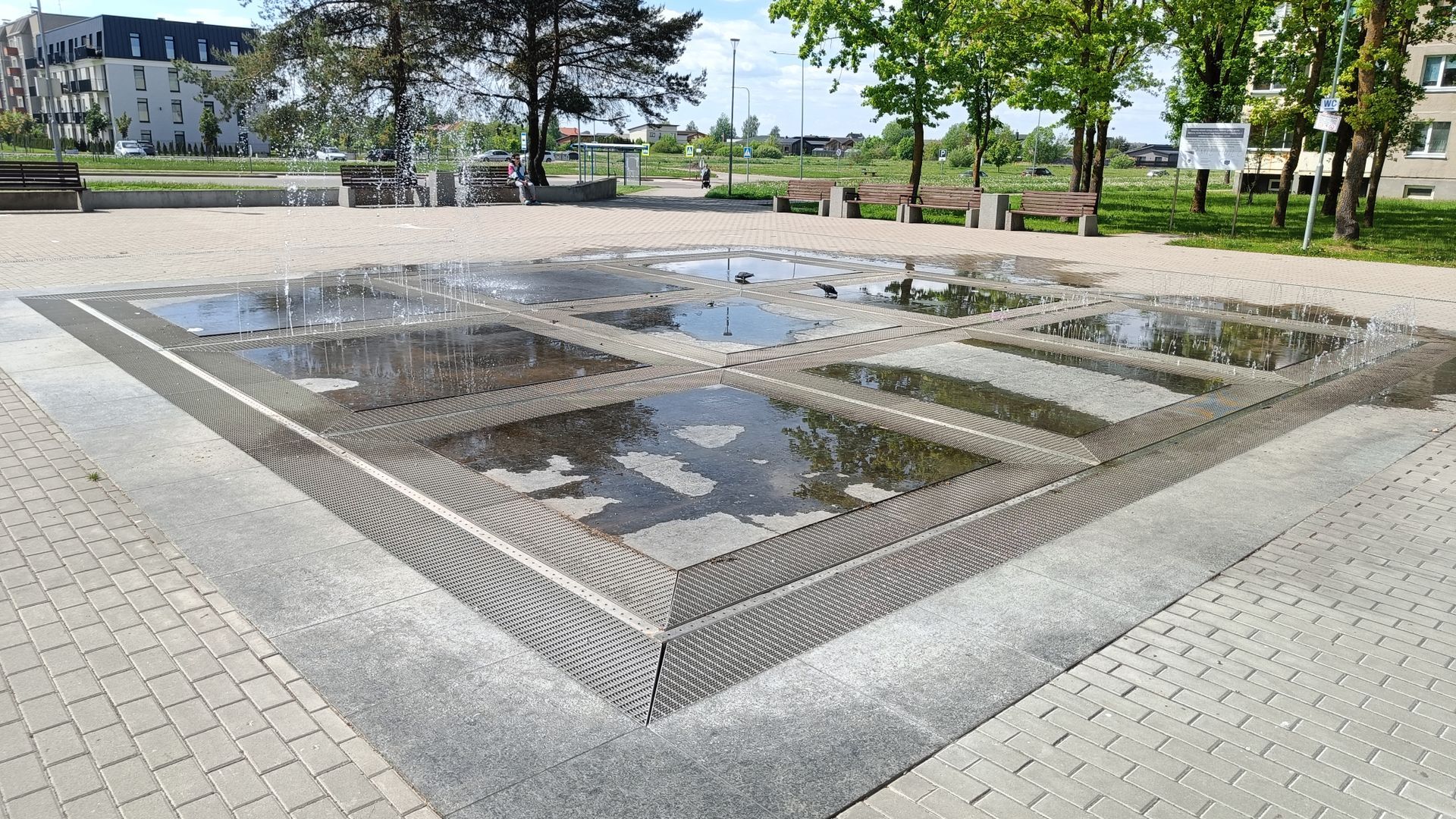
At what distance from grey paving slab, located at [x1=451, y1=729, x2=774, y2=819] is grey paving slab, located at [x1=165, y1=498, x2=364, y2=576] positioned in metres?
2.15

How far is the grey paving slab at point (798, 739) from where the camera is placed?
3.03m

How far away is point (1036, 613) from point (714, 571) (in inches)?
55.8

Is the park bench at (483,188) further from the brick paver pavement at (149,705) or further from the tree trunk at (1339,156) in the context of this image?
the brick paver pavement at (149,705)

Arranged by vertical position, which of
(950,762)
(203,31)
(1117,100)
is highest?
(203,31)

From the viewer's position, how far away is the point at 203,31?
295 ft

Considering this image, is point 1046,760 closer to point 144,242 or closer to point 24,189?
point 144,242

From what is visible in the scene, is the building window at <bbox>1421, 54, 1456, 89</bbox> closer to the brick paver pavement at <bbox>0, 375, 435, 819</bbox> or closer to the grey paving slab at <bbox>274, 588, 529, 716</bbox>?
the grey paving slab at <bbox>274, 588, 529, 716</bbox>

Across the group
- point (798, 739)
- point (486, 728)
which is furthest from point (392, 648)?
point (798, 739)

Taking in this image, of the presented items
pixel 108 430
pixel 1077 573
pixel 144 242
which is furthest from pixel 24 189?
pixel 1077 573

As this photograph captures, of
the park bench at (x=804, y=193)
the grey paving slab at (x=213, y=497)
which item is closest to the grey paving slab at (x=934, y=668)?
the grey paving slab at (x=213, y=497)

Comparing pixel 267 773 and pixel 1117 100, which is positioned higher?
pixel 1117 100

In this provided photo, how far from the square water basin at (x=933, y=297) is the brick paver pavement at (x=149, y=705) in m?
8.93

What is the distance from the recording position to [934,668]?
3748 mm

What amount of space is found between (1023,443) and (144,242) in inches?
647
